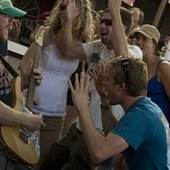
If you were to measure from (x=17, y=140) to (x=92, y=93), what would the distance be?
32.8 inches

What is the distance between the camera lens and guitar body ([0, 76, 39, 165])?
2.82 m

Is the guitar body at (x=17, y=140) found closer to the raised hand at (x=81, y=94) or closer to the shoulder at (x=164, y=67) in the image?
the raised hand at (x=81, y=94)

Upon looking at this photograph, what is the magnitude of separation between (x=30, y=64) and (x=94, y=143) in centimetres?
91

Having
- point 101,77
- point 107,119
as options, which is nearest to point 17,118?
point 101,77

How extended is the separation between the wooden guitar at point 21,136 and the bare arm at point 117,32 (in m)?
0.63

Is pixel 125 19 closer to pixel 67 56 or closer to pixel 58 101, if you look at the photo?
pixel 67 56

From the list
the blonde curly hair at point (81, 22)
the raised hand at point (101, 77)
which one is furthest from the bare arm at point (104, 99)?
the blonde curly hair at point (81, 22)

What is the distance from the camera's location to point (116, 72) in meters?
2.80

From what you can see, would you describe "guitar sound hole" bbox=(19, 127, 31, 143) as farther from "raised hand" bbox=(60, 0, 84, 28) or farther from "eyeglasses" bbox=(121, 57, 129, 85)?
"raised hand" bbox=(60, 0, 84, 28)

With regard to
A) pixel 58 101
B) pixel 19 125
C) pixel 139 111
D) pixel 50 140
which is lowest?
pixel 50 140

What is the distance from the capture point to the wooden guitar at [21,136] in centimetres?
283

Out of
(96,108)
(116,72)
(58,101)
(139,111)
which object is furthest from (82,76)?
(58,101)

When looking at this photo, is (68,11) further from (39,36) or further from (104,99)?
(104,99)

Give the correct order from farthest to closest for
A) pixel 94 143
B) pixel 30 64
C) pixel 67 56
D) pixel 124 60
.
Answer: pixel 67 56
pixel 30 64
pixel 124 60
pixel 94 143
